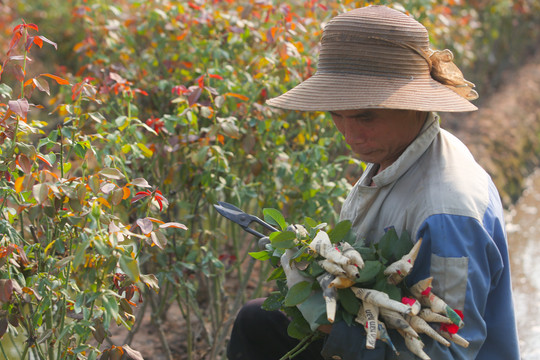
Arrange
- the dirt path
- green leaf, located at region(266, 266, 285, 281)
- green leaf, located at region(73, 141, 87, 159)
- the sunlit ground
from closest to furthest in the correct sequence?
1. green leaf, located at region(266, 266, 285, 281)
2. green leaf, located at region(73, 141, 87, 159)
3. the sunlit ground
4. the dirt path

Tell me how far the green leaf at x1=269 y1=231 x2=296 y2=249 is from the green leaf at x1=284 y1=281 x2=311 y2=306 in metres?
0.11

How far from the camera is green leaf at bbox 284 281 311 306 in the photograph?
169 cm

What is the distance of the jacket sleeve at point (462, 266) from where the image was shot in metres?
1.60

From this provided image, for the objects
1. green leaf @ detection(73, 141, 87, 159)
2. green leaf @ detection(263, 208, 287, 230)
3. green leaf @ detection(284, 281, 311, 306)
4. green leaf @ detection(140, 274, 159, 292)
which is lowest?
green leaf @ detection(140, 274, 159, 292)

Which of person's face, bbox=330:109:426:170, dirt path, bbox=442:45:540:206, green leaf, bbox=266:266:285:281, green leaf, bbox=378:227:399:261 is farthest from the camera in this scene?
dirt path, bbox=442:45:540:206

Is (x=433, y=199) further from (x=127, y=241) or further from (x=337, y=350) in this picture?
(x=127, y=241)

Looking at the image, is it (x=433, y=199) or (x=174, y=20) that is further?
(x=174, y=20)

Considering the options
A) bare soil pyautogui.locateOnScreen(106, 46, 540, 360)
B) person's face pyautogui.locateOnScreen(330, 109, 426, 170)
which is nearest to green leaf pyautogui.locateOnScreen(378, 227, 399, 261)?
person's face pyautogui.locateOnScreen(330, 109, 426, 170)

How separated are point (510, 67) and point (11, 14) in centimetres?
605

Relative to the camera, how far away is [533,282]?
4.29 m

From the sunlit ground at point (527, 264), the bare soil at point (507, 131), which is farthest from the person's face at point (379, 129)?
the bare soil at point (507, 131)

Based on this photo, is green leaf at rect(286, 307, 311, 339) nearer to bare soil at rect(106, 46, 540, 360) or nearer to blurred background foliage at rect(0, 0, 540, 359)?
blurred background foliage at rect(0, 0, 540, 359)

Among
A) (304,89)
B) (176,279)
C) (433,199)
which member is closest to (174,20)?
(176,279)

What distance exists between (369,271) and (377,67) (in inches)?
22.6
